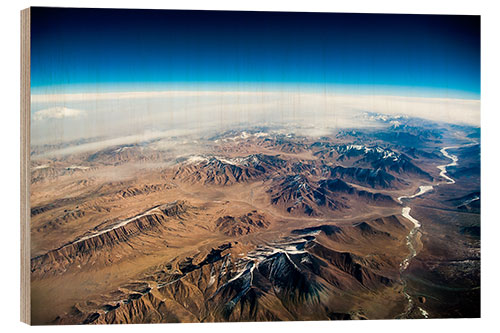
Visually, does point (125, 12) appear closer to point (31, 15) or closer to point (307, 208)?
point (31, 15)

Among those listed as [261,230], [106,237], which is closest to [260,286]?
[261,230]

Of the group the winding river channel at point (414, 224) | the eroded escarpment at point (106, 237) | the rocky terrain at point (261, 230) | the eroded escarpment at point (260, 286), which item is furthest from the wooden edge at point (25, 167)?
the winding river channel at point (414, 224)

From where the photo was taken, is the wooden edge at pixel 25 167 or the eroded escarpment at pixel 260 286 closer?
the wooden edge at pixel 25 167

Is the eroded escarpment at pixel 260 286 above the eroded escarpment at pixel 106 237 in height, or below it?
below

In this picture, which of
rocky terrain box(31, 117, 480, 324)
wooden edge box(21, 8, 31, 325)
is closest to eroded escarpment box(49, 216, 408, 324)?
rocky terrain box(31, 117, 480, 324)

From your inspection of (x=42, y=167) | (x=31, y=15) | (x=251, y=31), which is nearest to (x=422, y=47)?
(x=251, y=31)

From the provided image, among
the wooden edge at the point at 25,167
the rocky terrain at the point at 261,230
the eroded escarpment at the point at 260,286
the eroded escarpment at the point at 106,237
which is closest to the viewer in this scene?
the wooden edge at the point at 25,167

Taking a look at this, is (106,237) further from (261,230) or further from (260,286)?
(260,286)

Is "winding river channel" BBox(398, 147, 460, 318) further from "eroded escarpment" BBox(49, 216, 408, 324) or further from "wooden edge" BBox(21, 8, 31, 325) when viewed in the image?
"wooden edge" BBox(21, 8, 31, 325)

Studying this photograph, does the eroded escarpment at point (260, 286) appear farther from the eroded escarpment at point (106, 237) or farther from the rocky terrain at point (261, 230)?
the eroded escarpment at point (106, 237)
